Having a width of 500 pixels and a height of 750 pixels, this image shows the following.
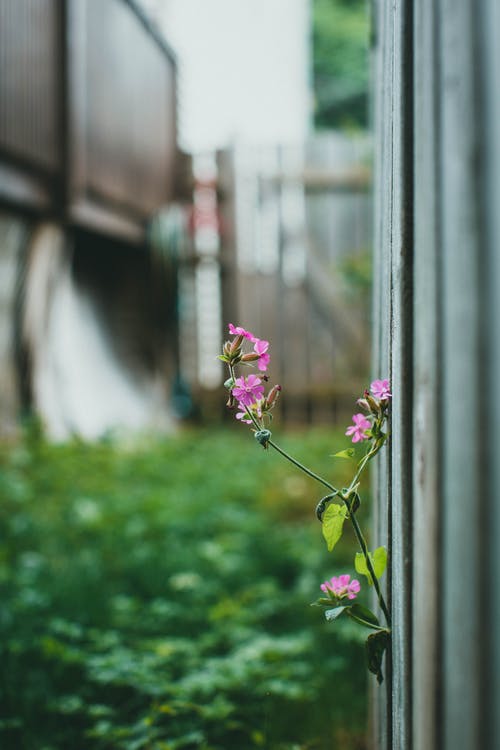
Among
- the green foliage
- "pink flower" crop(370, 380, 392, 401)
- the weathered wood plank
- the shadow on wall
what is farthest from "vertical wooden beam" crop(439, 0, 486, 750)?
the green foliage

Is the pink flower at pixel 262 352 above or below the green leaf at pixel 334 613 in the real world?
above

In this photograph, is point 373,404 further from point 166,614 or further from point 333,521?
point 166,614

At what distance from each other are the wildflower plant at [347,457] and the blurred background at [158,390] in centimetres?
60

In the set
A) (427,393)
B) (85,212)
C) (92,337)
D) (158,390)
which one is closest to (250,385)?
(427,393)

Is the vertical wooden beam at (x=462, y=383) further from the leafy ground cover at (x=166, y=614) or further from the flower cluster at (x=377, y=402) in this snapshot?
the leafy ground cover at (x=166, y=614)

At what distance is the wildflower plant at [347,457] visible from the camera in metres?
0.92

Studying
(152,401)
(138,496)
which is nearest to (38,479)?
(138,496)

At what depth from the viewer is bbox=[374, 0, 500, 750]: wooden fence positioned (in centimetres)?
57

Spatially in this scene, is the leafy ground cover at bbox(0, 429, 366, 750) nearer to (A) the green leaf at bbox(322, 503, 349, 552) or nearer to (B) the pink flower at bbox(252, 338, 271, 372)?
(A) the green leaf at bbox(322, 503, 349, 552)

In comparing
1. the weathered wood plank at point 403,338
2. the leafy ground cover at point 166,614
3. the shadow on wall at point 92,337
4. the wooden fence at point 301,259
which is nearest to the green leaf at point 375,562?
the weathered wood plank at point 403,338

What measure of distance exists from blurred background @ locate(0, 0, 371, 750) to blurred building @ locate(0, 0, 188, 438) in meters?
0.02

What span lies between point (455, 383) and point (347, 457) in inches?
15.2

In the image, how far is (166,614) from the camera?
198 centimetres

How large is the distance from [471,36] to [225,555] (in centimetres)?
230
